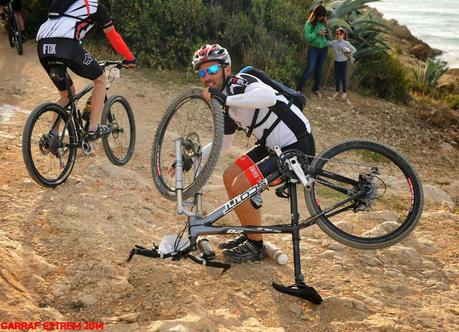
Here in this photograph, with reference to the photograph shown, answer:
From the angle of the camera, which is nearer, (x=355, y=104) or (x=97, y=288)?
(x=97, y=288)

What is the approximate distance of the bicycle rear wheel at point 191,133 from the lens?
3.82 m

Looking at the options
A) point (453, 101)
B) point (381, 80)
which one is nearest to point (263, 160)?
point (381, 80)

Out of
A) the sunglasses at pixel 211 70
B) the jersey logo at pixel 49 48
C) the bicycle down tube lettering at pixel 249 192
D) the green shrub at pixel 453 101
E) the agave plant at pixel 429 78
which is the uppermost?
the sunglasses at pixel 211 70

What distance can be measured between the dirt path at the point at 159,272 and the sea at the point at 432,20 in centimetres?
2482

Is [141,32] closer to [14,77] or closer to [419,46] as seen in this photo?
[14,77]

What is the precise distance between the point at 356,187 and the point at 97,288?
7.36 feet

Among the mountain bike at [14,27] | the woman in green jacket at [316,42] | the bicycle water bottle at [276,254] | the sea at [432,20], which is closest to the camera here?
the bicycle water bottle at [276,254]

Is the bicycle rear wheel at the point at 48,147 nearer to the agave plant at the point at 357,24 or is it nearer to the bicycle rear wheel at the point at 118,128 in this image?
the bicycle rear wheel at the point at 118,128

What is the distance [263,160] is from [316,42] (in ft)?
22.7

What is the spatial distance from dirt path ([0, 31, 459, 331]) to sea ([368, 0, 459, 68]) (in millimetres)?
24825

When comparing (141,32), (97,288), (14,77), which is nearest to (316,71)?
(141,32)

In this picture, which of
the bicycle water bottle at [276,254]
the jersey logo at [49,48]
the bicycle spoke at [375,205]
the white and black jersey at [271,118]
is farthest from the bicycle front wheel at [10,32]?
the bicycle water bottle at [276,254]

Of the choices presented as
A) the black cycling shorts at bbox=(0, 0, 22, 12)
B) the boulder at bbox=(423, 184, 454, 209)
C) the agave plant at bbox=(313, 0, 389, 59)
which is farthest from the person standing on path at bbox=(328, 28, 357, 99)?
the black cycling shorts at bbox=(0, 0, 22, 12)

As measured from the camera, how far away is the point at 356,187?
13.8 ft
